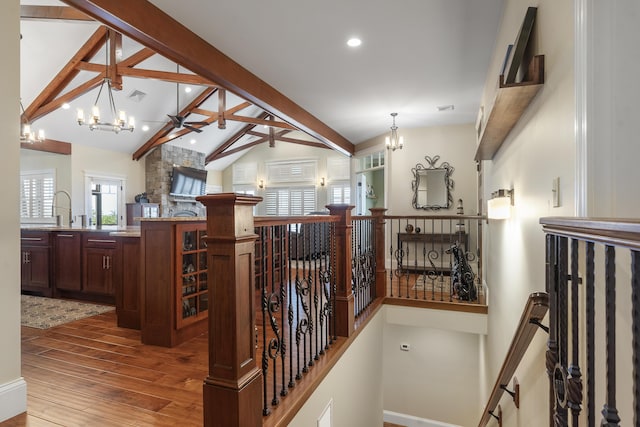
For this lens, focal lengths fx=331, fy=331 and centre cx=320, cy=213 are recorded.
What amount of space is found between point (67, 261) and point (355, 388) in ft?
13.1

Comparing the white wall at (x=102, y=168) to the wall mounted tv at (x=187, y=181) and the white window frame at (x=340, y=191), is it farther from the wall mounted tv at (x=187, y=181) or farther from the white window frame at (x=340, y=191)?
the white window frame at (x=340, y=191)

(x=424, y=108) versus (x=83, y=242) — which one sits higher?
(x=424, y=108)

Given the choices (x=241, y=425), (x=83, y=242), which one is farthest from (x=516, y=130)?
(x=83, y=242)

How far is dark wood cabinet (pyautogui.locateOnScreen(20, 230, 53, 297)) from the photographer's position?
177 inches

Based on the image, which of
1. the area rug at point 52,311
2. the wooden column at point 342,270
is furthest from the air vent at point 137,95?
the wooden column at point 342,270

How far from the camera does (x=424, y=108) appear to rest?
535cm

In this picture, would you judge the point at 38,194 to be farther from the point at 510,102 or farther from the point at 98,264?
the point at 510,102

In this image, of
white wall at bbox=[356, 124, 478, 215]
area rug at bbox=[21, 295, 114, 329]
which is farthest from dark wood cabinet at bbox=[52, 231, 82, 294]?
white wall at bbox=[356, 124, 478, 215]

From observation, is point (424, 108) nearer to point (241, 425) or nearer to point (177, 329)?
point (177, 329)

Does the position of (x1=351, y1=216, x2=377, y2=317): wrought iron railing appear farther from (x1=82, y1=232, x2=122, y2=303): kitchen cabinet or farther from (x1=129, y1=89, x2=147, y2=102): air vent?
(x1=129, y1=89, x2=147, y2=102): air vent

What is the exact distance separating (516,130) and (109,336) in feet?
12.6

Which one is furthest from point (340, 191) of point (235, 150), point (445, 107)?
point (445, 107)

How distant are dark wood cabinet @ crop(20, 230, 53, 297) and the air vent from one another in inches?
153

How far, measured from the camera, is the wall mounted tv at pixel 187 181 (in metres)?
9.55
